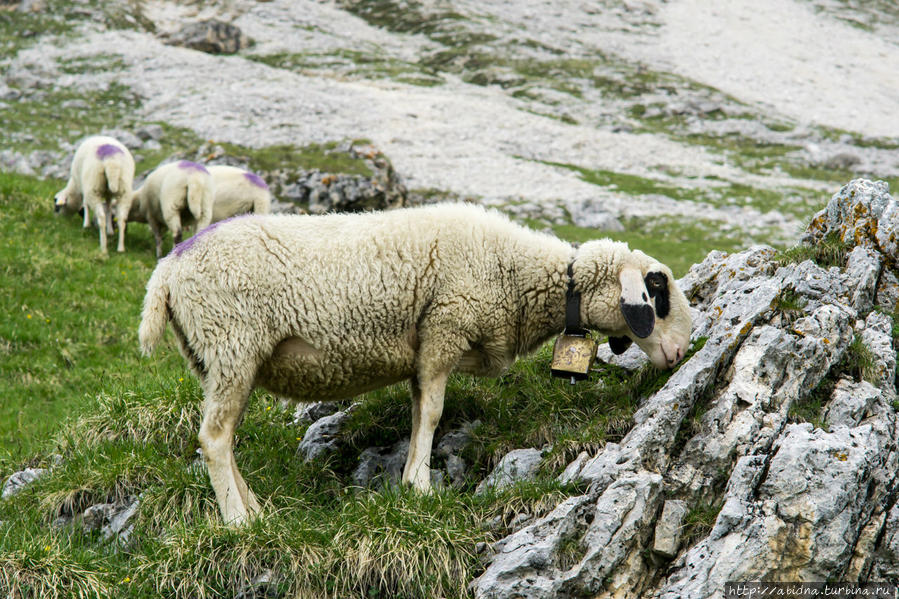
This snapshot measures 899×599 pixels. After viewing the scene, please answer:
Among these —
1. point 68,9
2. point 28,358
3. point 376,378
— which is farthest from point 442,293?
point 68,9

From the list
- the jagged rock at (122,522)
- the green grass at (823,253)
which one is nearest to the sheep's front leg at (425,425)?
the jagged rock at (122,522)

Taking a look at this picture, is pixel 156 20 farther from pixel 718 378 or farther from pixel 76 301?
pixel 718 378

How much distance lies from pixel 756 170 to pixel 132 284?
42.1 m

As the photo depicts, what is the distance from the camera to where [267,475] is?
7332mm

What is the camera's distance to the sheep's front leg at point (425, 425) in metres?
6.96

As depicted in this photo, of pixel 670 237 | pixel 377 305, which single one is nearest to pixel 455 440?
pixel 377 305

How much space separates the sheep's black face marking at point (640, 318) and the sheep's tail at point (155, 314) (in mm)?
4380

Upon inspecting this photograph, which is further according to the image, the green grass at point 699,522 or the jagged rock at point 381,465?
the jagged rock at point 381,465

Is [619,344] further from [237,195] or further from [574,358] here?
[237,195]

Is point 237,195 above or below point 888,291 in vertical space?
below

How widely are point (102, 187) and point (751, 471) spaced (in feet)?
52.7

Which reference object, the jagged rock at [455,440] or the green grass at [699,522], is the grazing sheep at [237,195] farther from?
the green grass at [699,522]

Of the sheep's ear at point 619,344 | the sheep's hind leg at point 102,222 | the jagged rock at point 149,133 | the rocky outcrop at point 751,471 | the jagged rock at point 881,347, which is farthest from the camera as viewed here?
the jagged rock at point 149,133

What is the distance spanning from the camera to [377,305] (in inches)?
275
